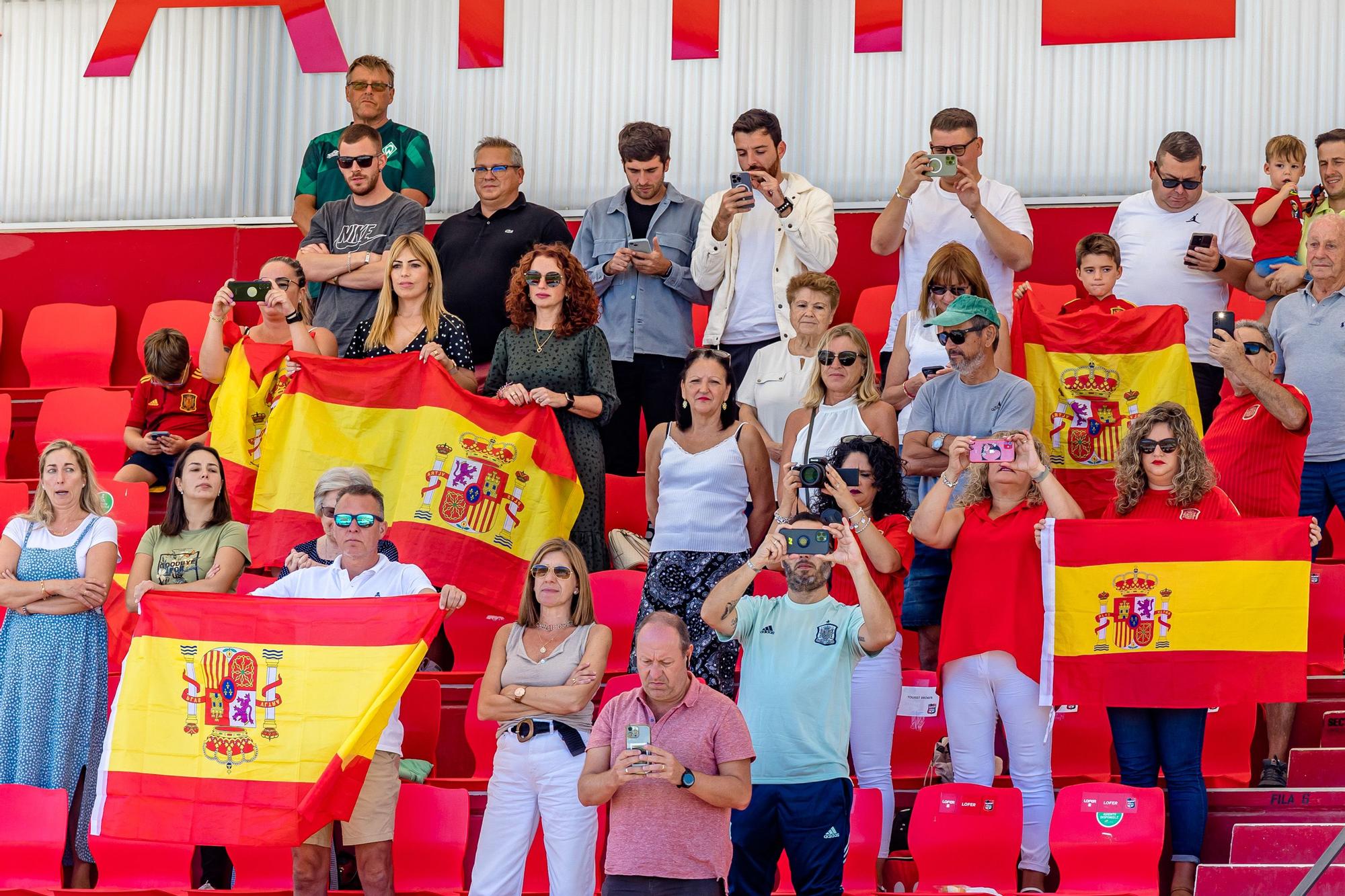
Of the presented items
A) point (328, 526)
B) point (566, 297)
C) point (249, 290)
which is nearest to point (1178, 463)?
point (566, 297)

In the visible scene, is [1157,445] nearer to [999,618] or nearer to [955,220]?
[999,618]

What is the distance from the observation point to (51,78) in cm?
1245

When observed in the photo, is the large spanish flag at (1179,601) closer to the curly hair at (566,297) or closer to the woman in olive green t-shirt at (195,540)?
the curly hair at (566,297)

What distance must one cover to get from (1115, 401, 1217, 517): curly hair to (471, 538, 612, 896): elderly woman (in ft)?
6.73

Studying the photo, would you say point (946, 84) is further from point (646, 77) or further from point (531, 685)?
point (531, 685)

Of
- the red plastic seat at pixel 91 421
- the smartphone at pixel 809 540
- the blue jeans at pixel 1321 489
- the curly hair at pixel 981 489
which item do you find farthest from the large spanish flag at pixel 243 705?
the blue jeans at pixel 1321 489

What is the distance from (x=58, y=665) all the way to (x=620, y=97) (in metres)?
6.12

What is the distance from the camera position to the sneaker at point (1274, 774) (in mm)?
6773

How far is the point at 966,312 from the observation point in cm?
720

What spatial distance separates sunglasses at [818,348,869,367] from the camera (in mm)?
7531

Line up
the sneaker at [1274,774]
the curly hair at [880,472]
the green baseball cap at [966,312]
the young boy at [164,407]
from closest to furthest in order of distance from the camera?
the sneaker at [1274,774]
the curly hair at [880,472]
the green baseball cap at [966,312]
the young boy at [164,407]

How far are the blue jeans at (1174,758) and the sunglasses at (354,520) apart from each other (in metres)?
2.83

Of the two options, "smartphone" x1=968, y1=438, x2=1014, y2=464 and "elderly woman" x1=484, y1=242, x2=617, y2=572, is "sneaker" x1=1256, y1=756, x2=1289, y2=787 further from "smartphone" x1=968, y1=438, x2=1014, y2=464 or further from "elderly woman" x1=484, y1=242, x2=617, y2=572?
"elderly woman" x1=484, y1=242, x2=617, y2=572

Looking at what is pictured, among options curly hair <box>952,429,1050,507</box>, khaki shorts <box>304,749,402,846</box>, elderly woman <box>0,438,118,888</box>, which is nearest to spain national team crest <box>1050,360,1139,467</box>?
curly hair <box>952,429,1050,507</box>
